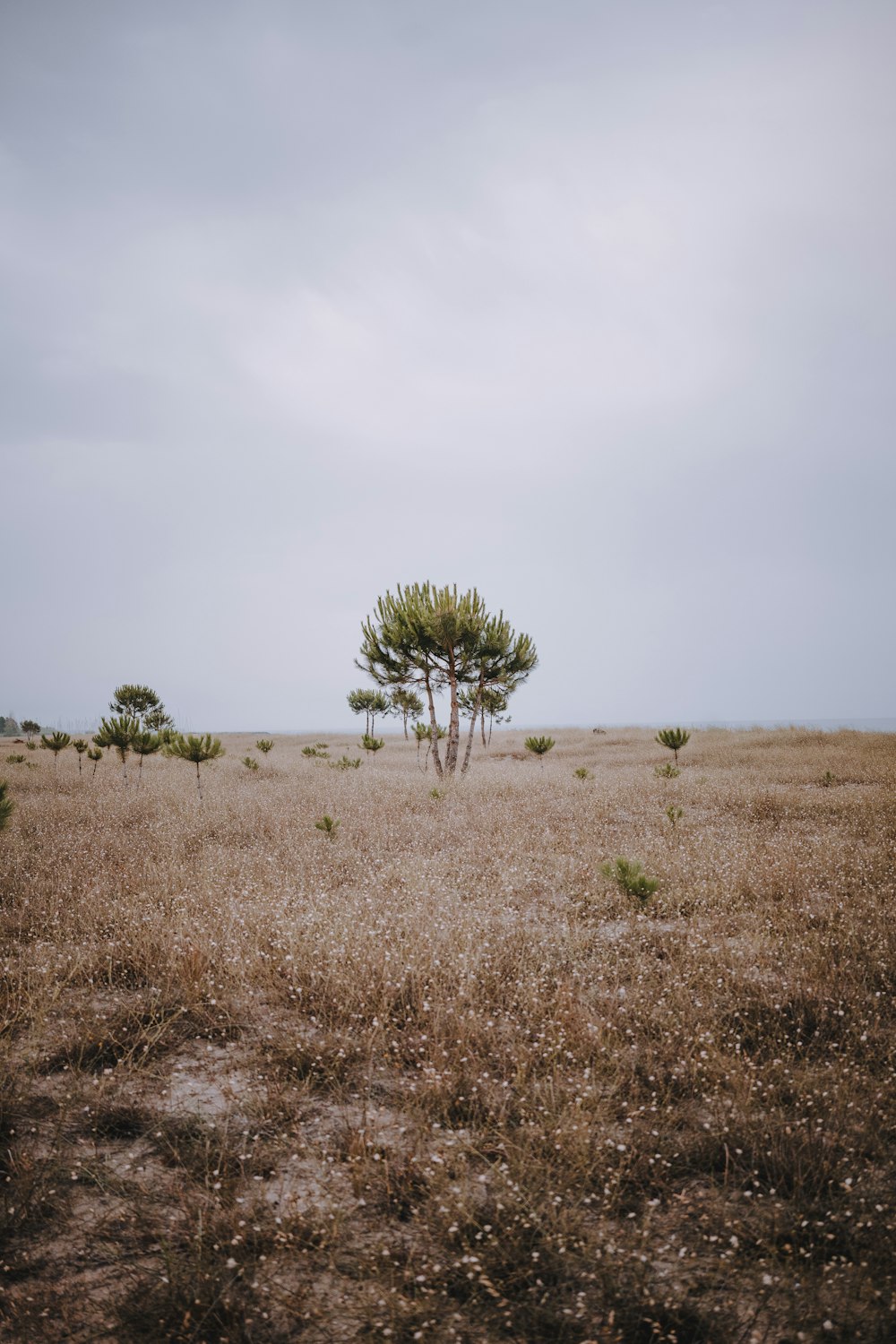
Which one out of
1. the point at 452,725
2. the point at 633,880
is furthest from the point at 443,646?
the point at 633,880

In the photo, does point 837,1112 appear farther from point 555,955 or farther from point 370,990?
point 370,990

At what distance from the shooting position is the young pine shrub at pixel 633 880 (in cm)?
655

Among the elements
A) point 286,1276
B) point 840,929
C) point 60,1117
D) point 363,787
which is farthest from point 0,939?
point 363,787

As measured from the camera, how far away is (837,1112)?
10.4 feet

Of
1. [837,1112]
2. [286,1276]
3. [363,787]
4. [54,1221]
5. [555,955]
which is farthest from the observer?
[363,787]

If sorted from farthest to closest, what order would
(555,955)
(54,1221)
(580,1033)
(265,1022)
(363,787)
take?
(363,787), (555,955), (265,1022), (580,1033), (54,1221)

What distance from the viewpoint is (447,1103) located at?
3342mm

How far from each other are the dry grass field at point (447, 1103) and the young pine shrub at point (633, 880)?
205mm

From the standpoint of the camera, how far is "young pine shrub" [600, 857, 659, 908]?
21.5ft

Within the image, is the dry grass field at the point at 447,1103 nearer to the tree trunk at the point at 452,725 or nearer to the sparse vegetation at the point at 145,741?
the sparse vegetation at the point at 145,741

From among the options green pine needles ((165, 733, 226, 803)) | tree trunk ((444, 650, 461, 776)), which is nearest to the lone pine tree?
tree trunk ((444, 650, 461, 776))

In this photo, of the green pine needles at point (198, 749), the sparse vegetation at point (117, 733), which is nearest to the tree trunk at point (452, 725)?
the green pine needles at point (198, 749)

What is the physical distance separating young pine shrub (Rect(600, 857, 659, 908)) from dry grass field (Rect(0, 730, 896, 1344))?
0.21 m

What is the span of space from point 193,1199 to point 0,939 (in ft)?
14.7
